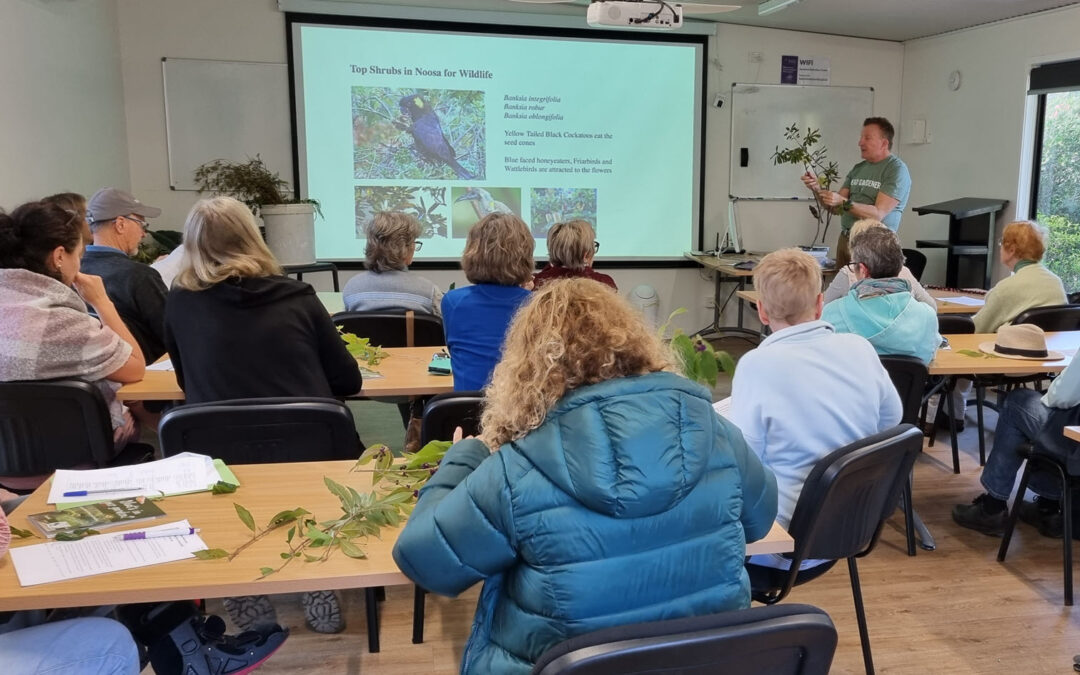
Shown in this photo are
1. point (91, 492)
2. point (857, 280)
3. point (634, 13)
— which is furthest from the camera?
point (634, 13)

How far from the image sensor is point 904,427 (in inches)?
75.7

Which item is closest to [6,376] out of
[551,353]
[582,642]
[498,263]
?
[498,263]

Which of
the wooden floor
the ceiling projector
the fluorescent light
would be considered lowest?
the wooden floor

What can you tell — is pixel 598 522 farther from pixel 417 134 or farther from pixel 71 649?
pixel 417 134

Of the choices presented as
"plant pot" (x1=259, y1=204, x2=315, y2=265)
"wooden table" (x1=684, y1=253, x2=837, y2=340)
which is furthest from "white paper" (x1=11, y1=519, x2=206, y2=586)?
"wooden table" (x1=684, y1=253, x2=837, y2=340)

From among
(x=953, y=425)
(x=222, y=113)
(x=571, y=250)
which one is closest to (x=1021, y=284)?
(x=953, y=425)

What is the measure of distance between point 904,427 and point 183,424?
1.70 meters

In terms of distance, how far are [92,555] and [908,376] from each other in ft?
8.27

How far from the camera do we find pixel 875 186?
5379 mm

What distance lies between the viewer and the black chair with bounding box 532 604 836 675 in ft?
3.35

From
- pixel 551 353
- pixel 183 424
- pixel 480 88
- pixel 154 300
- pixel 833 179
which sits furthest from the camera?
pixel 833 179

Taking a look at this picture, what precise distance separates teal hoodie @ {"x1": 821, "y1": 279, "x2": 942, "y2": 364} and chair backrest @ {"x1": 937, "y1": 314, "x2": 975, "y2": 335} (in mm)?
1093

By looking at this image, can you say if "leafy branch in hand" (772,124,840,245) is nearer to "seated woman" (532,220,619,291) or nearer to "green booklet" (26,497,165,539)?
"seated woman" (532,220,619,291)

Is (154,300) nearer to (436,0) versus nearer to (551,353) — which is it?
(551,353)
